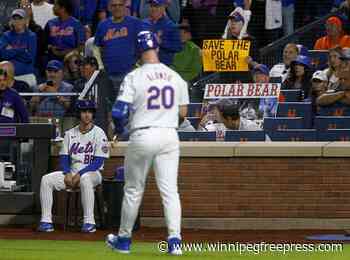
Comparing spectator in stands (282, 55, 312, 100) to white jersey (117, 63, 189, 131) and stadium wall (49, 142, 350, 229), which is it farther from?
white jersey (117, 63, 189, 131)

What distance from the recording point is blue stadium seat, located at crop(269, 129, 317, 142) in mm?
15852

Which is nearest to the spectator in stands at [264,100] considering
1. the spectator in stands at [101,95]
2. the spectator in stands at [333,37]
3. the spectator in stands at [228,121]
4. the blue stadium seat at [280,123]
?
the blue stadium seat at [280,123]

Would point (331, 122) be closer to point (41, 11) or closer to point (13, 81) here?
point (13, 81)

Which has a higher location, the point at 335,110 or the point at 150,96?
the point at 150,96

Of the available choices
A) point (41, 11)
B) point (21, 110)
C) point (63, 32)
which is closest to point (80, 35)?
point (63, 32)

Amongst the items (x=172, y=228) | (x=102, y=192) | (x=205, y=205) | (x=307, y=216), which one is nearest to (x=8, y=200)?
(x=102, y=192)

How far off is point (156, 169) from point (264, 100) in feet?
17.9

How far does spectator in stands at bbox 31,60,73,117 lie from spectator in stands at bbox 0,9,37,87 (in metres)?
0.65

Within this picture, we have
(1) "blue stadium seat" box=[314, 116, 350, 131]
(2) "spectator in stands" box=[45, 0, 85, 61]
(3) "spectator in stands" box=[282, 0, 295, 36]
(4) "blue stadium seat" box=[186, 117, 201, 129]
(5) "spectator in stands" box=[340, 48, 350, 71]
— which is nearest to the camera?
(5) "spectator in stands" box=[340, 48, 350, 71]

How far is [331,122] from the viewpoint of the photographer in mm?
15711

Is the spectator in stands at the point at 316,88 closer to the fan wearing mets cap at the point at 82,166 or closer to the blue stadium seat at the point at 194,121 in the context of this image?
the blue stadium seat at the point at 194,121

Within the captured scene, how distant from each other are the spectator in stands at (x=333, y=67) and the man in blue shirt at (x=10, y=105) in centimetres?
429

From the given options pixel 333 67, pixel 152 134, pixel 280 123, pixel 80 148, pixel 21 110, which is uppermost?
pixel 333 67

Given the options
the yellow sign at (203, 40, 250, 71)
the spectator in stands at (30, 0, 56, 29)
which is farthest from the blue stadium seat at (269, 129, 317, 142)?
the spectator in stands at (30, 0, 56, 29)
